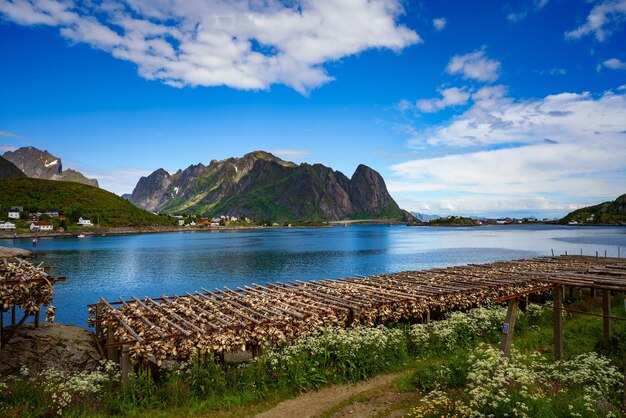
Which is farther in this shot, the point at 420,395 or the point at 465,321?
the point at 465,321

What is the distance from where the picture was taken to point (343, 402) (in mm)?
12922

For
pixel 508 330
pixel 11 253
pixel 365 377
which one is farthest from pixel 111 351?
pixel 508 330

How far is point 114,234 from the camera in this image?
654 ft

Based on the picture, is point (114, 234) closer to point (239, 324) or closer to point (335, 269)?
point (335, 269)

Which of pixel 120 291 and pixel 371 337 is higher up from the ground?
pixel 371 337

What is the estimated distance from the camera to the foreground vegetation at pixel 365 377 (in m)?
10.1

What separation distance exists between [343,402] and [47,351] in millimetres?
13060

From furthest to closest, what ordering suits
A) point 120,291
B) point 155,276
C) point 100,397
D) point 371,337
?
point 155,276 → point 120,291 → point 371,337 → point 100,397

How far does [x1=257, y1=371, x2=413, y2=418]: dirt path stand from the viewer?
40.1 feet

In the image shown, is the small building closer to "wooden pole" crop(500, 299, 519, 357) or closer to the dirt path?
the dirt path

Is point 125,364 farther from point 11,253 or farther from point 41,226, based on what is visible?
point 41,226

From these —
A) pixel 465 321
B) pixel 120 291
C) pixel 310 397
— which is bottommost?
pixel 120 291

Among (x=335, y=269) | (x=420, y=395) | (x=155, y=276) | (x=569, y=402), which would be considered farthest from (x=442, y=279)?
(x=155, y=276)

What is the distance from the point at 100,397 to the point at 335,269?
59.8 meters
